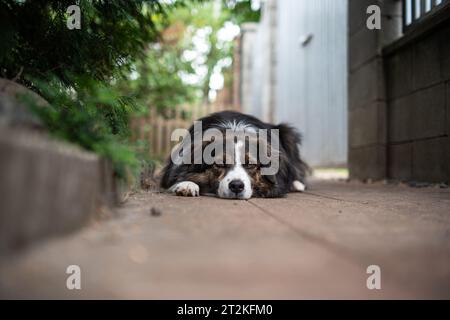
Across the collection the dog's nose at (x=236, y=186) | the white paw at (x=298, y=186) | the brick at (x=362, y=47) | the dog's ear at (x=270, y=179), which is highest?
the brick at (x=362, y=47)

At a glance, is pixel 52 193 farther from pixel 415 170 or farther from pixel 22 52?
pixel 415 170

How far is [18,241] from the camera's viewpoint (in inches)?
47.3

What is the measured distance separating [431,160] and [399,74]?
4.40 feet

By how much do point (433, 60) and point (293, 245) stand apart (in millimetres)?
3822

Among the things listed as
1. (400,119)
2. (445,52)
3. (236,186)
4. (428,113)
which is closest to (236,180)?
(236,186)

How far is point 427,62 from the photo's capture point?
4.58 m

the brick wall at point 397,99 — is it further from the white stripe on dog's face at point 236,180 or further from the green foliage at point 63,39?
the green foliage at point 63,39

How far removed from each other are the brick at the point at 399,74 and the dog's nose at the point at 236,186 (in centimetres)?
279

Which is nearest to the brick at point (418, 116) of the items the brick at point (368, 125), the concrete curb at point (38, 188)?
the brick at point (368, 125)

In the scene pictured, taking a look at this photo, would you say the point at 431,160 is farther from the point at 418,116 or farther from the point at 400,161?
the point at 400,161

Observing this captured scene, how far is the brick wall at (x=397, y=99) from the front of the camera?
14.3 feet

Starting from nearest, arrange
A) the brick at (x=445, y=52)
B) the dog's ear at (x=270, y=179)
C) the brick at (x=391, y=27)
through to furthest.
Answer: the dog's ear at (x=270, y=179), the brick at (x=445, y=52), the brick at (x=391, y=27)

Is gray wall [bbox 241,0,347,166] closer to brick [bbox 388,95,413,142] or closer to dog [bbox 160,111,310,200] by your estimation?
brick [bbox 388,95,413,142]

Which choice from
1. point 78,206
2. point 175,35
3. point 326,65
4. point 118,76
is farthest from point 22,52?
point 175,35
